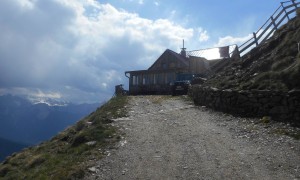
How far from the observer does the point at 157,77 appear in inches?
1998

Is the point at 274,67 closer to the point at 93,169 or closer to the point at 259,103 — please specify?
the point at 259,103

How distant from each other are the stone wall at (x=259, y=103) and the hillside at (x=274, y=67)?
0.74 m

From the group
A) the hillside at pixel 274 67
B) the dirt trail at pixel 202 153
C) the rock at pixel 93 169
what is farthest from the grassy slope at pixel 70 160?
the hillside at pixel 274 67

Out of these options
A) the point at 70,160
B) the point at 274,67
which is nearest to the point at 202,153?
the point at 70,160

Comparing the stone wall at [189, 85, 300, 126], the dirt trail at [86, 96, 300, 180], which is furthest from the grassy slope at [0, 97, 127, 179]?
the stone wall at [189, 85, 300, 126]

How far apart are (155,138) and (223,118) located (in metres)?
5.19

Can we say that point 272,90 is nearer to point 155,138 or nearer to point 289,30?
point 155,138

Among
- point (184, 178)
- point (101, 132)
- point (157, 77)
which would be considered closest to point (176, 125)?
point (101, 132)

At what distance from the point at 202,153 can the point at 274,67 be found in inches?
411

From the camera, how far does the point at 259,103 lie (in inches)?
680

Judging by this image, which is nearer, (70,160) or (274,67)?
(70,160)

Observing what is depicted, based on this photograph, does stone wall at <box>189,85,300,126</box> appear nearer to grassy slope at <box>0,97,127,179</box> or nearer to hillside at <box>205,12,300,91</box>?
hillside at <box>205,12,300,91</box>

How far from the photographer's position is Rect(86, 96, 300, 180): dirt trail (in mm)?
10344

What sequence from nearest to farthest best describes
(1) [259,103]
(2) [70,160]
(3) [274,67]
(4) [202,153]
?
(4) [202,153]
(2) [70,160]
(1) [259,103]
(3) [274,67]
